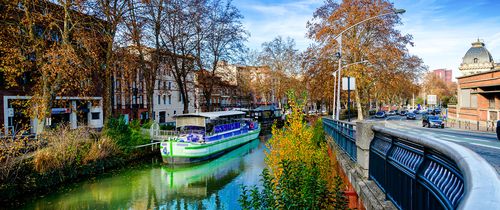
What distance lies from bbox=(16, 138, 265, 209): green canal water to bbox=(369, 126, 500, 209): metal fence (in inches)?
398

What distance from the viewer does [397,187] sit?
4953 millimetres

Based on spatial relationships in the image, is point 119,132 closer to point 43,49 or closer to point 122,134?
point 122,134

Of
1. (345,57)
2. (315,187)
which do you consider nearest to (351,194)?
(315,187)

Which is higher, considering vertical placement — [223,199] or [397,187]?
[397,187]

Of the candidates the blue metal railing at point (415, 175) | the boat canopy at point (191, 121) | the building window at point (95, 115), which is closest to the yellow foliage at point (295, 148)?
the blue metal railing at point (415, 175)

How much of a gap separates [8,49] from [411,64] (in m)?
38.3

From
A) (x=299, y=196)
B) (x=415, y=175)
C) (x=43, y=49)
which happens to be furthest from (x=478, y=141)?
(x=43, y=49)

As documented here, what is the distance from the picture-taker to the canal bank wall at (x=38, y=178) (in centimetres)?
1459

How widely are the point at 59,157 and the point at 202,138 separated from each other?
1139cm

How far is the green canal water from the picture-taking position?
15.4 metres

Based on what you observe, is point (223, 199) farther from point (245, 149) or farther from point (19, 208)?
point (245, 149)

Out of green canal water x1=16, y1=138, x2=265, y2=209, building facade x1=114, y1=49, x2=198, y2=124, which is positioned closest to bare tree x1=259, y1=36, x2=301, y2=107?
building facade x1=114, y1=49, x2=198, y2=124

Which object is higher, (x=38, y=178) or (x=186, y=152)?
(x=38, y=178)

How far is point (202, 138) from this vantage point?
2739cm
